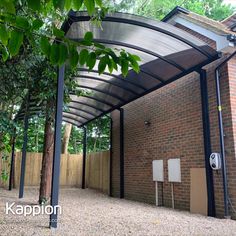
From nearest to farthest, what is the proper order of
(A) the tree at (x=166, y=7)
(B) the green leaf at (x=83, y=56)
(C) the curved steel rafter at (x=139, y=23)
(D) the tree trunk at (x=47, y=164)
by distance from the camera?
(B) the green leaf at (x=83, y=56), (C) the curved steel rafter at (x=139, y=23), (D) the tree trunk at (x=47, y=164), (A) the tree at (x=166, y=7)

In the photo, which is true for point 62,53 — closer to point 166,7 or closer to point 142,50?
point 142,50

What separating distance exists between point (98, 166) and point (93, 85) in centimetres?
543

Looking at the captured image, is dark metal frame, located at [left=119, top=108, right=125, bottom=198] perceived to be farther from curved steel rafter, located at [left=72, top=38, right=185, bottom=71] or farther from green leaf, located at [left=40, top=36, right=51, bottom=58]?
green leaf, located at [left=40, top=36, right=51, bottom=58]

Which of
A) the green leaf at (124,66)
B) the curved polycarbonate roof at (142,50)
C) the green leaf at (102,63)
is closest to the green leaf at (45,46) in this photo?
the green leaf at (102,63)

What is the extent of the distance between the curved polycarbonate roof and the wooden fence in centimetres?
420

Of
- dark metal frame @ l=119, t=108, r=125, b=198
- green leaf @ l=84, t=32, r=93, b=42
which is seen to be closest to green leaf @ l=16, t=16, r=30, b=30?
green leaf @ l=84, t=32, r=93, b=42

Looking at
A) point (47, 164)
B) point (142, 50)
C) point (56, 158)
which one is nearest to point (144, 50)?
point (142, 50)

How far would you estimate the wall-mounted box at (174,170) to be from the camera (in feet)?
23.4

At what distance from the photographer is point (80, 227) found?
15.4 ft

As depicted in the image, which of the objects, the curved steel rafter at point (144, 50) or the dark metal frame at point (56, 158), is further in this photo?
the curved steel rafter at point (144, 50)

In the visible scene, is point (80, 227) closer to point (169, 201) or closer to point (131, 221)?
point (131, 221)

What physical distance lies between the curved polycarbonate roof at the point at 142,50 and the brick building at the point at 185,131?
503 mm

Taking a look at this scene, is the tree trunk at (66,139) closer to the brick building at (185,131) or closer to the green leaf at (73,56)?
the brick building at (185,131)

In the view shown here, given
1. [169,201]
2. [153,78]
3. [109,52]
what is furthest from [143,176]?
[109,52]
